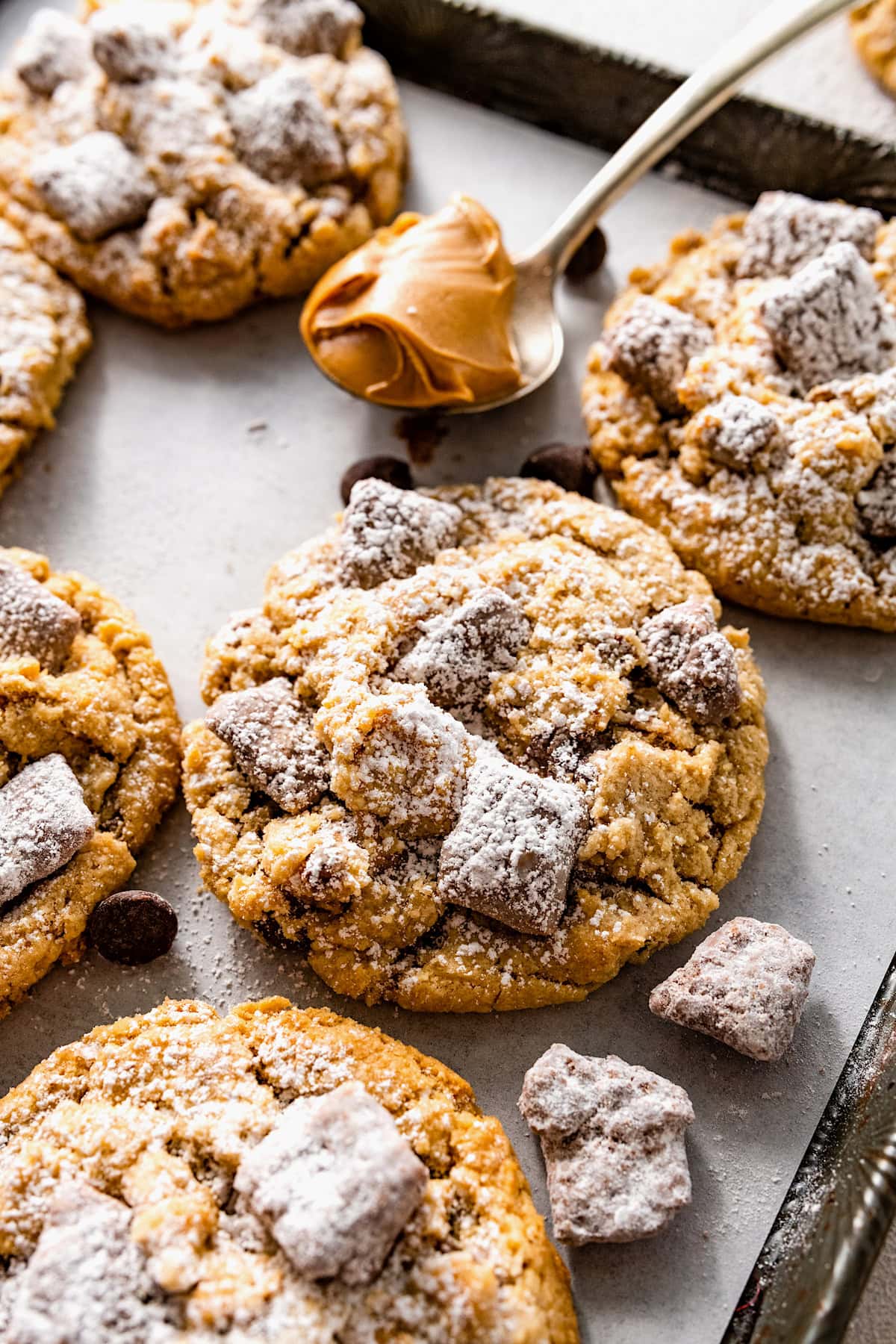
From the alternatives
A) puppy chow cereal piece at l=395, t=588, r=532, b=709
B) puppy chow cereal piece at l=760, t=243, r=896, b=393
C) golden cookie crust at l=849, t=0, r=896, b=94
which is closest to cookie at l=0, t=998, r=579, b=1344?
puppy chow cereal piece at l=395, t=588, r=532, b=709

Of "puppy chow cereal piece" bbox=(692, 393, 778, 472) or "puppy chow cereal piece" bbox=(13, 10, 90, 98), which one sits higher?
"puppy chow cereal piece" bbox=(692, 393, 778, 472)

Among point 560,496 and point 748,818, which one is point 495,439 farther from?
point 748,818

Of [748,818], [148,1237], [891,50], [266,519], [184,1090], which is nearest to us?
[148,1237]

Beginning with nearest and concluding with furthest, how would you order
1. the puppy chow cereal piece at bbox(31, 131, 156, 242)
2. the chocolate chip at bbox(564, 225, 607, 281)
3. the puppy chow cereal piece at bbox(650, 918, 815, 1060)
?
1. the puppy chow cereal piece at bbox(650, 918, 815, 1060)
2. the puppy chow cereal piece at bbox(31, 131, 156, 242)
3. the chocolate chip at bbox(564, 225, 607, 281)

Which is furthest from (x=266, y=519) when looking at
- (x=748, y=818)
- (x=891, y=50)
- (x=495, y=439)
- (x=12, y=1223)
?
(x=891, y=50)

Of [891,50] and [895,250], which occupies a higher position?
[891,50]

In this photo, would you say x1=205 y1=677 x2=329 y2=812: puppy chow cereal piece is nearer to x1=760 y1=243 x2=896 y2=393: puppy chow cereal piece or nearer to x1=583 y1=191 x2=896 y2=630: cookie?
x1=583 y1=191 x2=896 y2=630: cookie

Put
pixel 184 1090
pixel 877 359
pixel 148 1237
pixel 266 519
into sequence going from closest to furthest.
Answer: pixel 148 1237, pixel 184 1090, pixel 877 359, pixel 266 519
